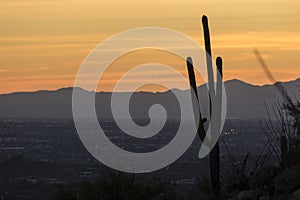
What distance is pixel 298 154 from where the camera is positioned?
18.9 m

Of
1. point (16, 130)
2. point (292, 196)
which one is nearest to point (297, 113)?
point (292, 196)

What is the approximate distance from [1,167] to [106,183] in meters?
66.8

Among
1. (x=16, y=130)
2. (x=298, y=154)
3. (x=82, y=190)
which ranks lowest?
(x=16, y=130)

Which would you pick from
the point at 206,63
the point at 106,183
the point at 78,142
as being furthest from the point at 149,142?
the point at 206,63

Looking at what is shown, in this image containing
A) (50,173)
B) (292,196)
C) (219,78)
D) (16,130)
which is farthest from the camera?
(16,130)

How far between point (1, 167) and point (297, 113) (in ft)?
246

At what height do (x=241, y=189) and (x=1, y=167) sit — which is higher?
(x=241, y=189)

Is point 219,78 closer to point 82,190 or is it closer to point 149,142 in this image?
point 82,190

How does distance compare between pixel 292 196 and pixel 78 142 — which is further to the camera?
pixel 78 142

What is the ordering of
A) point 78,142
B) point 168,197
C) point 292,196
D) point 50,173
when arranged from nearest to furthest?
1. point 292,196
2. point 168,197
3. point 50,173
4. point 78,142

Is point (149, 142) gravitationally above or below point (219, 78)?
below

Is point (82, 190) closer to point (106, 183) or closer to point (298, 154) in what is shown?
point (106, 183)

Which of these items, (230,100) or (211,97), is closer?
(211,97)

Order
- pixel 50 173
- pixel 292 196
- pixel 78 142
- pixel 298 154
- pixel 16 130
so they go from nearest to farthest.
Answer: pixel 292 196
pixel 298 154
pixel 50 173
pixel 78 142
pixel 16 130
